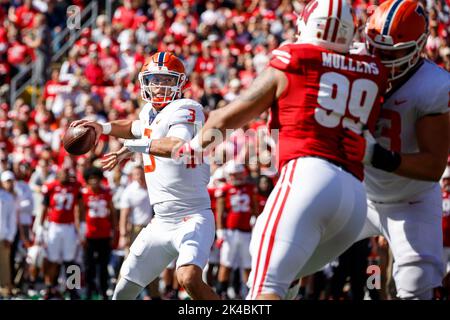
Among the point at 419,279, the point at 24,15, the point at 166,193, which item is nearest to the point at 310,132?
the point at 419,279

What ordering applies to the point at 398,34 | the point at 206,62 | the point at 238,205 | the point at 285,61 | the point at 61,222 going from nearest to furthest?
the point at 285,61
the point at 398,34
the point at 238,205
the point at 61,222
the point at 206,62

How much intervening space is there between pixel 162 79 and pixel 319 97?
7.04ft

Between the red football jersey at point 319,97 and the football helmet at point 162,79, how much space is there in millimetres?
1939

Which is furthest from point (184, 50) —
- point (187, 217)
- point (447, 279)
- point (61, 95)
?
point (447, 279)

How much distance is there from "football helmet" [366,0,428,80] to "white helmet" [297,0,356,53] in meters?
0.37

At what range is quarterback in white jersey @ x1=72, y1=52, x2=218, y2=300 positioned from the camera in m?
5.94

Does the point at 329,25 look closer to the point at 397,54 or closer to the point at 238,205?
the point at 397,54

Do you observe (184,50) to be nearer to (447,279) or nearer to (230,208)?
(230,208)

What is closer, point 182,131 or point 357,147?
point 357,147

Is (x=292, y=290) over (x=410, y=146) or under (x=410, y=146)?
under

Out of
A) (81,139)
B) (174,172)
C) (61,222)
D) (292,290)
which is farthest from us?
(61,222)

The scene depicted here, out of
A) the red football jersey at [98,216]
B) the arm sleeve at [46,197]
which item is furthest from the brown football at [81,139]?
the arm sleeve at [46,197]

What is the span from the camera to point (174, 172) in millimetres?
6059
